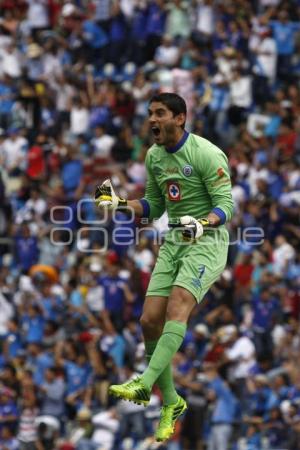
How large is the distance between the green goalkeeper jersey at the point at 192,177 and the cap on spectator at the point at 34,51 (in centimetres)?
1647

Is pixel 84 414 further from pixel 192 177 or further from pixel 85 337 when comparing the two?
pixel 192 177

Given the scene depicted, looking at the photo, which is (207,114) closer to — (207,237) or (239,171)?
(239,171)

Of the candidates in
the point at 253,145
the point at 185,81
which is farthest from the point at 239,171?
the point at 185,81

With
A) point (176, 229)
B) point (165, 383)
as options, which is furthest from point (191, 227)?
point (165, 383)

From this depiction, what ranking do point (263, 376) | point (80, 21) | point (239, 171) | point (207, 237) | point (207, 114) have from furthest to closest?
point (80, 21) → point (207, 114) → point (239, 171) → point (263, 376) → point (207, 237)

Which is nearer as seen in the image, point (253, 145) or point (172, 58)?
point (253, 145)

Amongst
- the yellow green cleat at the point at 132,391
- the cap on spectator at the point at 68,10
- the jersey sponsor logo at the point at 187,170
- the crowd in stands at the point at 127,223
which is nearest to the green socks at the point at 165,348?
the yellow green cleat at the point at 132,391

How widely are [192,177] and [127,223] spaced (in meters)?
11.4

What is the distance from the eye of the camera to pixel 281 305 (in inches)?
867

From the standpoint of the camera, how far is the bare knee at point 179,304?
470 inches

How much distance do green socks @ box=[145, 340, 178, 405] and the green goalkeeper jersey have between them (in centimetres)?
119

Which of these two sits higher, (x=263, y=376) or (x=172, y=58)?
(x=172, y=58)

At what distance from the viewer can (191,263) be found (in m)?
12.1

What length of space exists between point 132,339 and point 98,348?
0.58 meters
